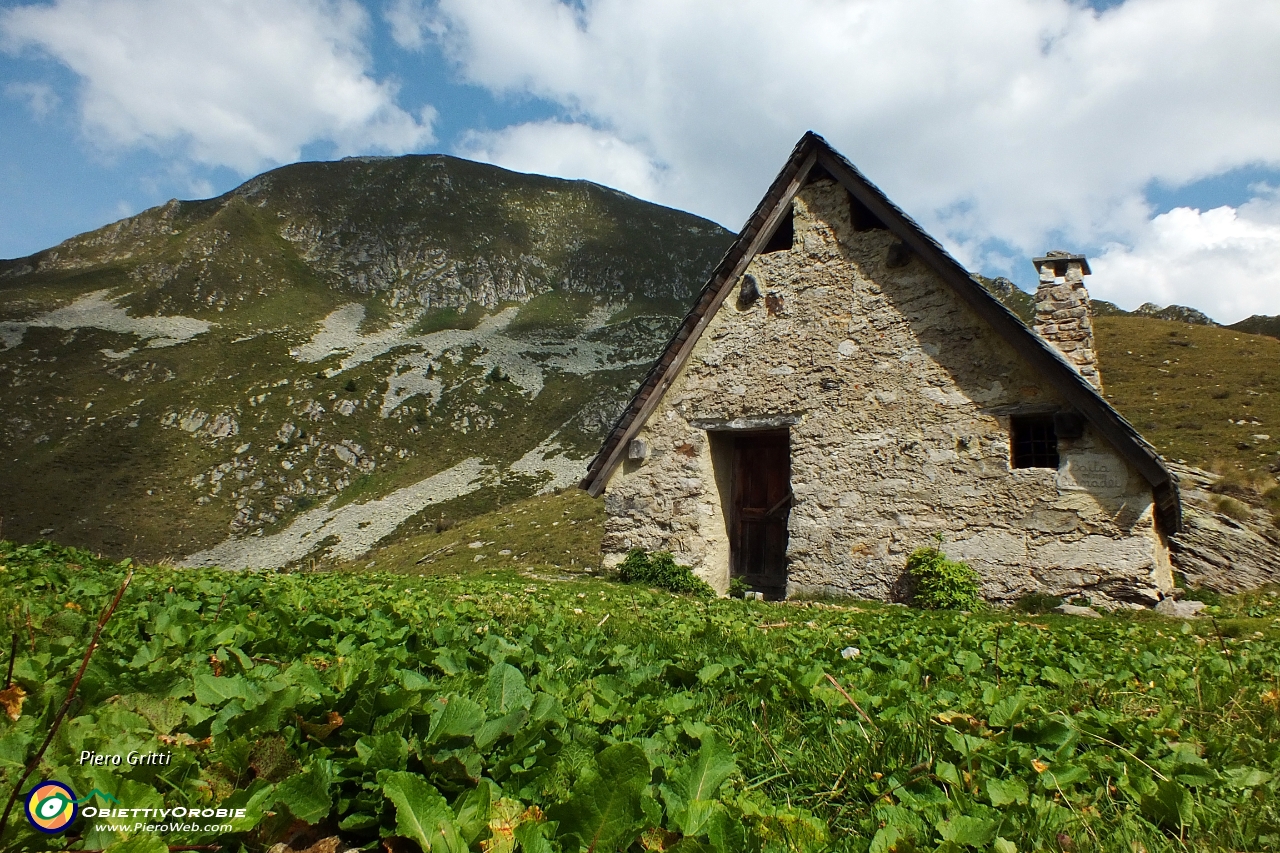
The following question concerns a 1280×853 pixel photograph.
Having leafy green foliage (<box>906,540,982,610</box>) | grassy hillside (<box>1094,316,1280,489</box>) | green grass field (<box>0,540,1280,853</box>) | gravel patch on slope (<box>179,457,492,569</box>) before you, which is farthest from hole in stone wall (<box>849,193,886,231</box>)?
gravel patch on slope (<box>179,457,492,569</box>)

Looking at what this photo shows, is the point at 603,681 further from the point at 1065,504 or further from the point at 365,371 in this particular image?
the point at 365,371

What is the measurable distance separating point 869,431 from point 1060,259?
5.48 meters

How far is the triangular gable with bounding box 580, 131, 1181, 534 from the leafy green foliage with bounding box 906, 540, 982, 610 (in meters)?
2.90

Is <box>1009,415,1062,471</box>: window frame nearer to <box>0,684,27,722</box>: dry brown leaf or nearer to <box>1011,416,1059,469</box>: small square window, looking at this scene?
<box>1011,416,1059,469</box>: small square window

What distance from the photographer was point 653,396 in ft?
42.9

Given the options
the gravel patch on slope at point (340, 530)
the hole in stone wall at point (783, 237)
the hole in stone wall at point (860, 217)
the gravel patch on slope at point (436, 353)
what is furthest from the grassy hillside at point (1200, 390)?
the gravel patch on slope at point (436, 353)

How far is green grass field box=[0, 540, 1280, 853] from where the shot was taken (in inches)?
63.2

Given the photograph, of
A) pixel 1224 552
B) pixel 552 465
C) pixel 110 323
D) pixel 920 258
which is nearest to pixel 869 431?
pixel 920 258

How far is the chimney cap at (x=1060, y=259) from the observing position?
12.4m

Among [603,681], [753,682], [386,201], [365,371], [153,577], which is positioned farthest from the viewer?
[386,201]

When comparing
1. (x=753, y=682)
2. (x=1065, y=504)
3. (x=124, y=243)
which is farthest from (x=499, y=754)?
(x=124, y=243)

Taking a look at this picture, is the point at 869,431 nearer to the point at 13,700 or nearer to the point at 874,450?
the point at 874,450

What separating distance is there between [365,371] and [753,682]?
72.3 m

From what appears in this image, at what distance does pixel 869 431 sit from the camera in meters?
11.3
